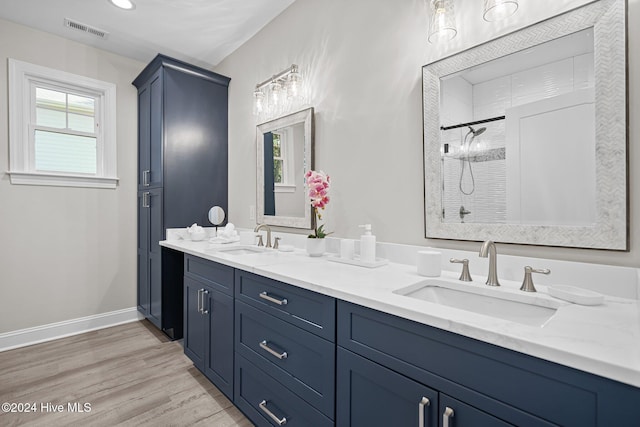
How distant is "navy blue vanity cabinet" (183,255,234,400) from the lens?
174 centimetres

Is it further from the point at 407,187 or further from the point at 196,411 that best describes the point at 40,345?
the point at 407,187

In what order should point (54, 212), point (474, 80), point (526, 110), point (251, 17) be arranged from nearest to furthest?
point (526, 110) < point (474, 80) < point (251, 17) < point (54, 212)

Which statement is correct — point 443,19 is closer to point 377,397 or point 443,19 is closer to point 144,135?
point 377,397

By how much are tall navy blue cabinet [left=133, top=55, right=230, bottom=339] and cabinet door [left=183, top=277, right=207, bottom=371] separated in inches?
23.2

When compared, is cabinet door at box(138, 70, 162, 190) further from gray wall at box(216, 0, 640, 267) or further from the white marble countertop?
the white marble countertop

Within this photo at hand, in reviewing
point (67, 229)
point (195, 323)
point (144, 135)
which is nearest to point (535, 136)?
point (195, 323)

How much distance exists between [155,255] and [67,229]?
87cm

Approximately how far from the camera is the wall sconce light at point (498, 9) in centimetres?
121

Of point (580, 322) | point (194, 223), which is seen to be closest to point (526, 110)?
point (580, 322)

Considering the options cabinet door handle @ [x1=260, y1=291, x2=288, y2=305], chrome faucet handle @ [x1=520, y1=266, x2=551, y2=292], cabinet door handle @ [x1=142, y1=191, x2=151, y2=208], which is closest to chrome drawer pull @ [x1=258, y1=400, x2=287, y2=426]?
cabinet door handle @ [x1=260, y1=291, x2=288, y2=305]

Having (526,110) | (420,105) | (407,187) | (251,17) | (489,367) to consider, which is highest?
(251,17)

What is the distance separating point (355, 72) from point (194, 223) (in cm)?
198

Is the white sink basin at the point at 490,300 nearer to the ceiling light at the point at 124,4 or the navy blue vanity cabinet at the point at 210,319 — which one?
the navy blue vanity cabinet at the point at 210,319

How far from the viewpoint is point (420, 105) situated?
1.54 metres
